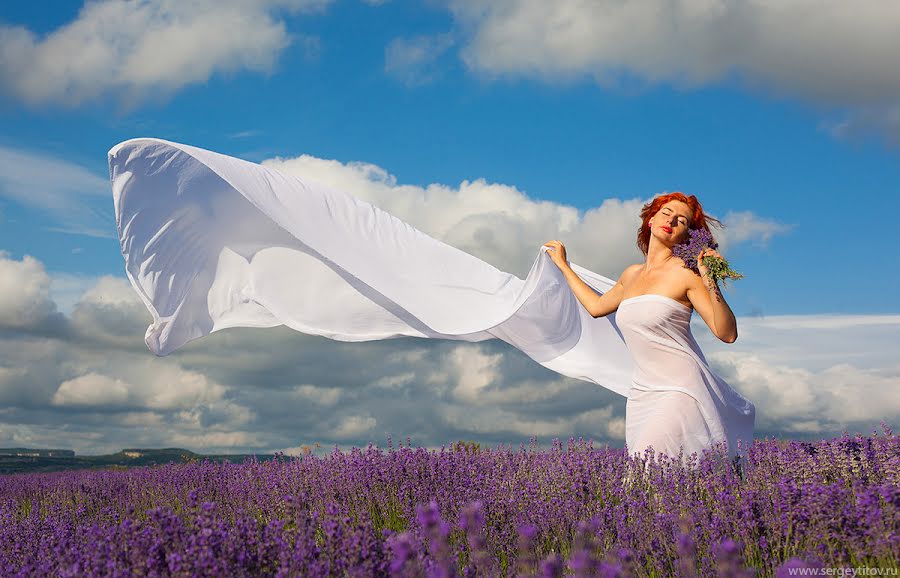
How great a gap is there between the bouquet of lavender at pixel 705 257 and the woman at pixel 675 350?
5 cm

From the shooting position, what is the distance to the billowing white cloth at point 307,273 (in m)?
6.03

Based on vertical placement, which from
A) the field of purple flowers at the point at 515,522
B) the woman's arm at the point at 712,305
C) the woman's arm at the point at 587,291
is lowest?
the field of purple flowers at the point at 515,522

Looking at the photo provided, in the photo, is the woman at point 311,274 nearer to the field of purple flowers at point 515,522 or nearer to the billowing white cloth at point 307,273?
the billowing white cloth at point 307,273

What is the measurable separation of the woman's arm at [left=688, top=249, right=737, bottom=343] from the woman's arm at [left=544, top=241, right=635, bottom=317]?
2.56 feet

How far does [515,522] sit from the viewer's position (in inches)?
132

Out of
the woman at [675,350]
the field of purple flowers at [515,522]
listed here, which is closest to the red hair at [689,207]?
the woman at [675,350]

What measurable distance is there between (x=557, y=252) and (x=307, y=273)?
208cm

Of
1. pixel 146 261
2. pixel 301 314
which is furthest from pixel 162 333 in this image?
pixel 301 314

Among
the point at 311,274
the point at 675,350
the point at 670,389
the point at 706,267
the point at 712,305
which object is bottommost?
the point at 670,389

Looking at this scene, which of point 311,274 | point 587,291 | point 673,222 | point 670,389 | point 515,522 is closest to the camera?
point 515,522

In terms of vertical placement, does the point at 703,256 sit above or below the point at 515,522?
above

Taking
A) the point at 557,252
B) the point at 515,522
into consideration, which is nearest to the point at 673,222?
the point at 557,252

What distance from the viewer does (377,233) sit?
6.26m

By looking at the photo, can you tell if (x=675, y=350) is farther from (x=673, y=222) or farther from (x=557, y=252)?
(x=557, y=252)
